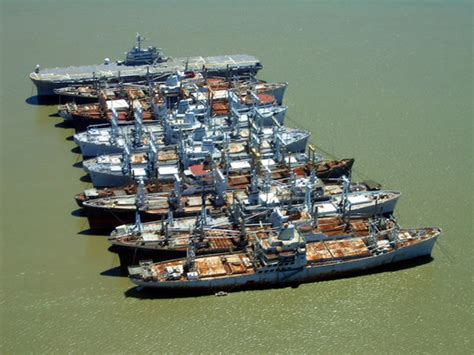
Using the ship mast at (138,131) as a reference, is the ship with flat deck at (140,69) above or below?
above

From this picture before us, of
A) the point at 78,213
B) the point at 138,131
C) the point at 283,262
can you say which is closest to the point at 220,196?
the point at 283,262

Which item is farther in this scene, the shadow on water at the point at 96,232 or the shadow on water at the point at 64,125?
the shadow on water at the point at 64,125

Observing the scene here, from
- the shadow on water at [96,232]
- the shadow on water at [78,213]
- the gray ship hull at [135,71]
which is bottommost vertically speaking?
the shadow on water at [96,232]

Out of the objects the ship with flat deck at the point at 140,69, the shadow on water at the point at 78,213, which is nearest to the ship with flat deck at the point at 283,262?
the shadow on water at the point at 78,213

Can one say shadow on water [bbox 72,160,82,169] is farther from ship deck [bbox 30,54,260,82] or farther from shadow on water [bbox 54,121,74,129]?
ship deck [bbox 30,54,260,82]

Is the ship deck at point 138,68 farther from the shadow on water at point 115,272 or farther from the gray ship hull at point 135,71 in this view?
the shadow on water at point 115,272

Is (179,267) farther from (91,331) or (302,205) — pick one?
(302,205)

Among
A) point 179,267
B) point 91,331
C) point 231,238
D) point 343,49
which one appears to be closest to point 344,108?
point 343,49

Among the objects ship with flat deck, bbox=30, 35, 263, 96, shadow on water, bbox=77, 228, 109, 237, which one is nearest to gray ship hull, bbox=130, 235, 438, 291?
shadow on water, bbox=77, 228, 109, 237
